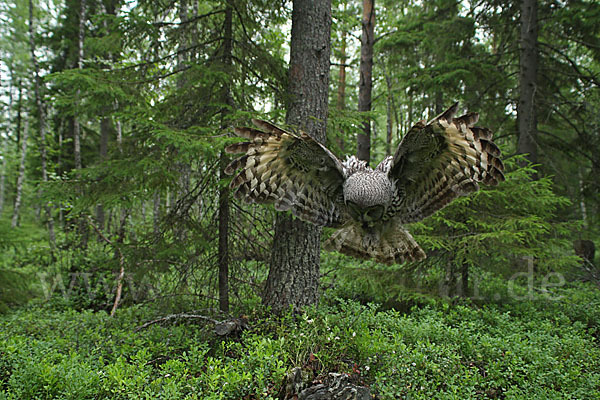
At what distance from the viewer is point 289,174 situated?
265 cm

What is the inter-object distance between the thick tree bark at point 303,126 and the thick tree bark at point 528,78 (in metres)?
5.67

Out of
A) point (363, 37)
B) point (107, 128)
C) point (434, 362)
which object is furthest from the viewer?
point (107, 128)

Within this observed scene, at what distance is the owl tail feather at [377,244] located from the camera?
2543mm

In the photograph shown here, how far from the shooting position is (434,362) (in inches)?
145

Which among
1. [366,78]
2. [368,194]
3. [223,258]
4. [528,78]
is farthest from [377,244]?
[528,78]

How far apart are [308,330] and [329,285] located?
3147 mm

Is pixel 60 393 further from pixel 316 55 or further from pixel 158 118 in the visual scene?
pixel 316 55

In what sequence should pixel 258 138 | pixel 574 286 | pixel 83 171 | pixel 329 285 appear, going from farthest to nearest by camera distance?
pixel 574 286, pixel 329 285, pixel 83 171, pixel 258 138

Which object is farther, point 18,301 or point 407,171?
point 18,301

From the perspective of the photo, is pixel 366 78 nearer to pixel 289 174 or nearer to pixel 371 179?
pixel 289 174

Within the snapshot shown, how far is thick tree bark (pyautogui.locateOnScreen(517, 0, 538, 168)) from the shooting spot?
7.80 m

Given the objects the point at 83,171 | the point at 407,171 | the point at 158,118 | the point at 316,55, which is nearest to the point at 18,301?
the point at 83,171

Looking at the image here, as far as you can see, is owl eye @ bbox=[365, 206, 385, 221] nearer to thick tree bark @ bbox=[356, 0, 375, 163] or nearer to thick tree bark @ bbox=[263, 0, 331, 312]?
thick tree bark @ bbox=[263, 0, 331, 312]

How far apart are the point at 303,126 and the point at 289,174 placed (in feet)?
5.58
